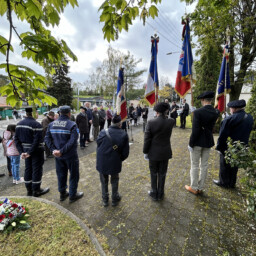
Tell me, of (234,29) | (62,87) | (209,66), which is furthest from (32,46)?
(62,87)

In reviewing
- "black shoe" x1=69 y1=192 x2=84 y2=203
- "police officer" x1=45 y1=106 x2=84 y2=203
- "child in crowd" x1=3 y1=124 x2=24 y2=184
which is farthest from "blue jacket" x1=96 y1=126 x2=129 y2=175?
"child in crowd" x1=3 y1=124 x2=24 y2=184

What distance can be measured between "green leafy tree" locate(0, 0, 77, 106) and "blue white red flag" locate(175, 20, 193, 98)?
10.1 ft

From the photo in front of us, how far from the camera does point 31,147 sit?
3006 mm

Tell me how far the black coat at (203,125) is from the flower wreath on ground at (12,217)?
3.44 m

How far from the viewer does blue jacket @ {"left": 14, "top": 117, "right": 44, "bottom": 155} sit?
3008mm

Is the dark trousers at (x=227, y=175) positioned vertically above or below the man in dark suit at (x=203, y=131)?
below

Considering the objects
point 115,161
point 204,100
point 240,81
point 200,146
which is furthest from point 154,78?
point 240,81

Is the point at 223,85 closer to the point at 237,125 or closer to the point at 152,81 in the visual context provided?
the point at 237,125

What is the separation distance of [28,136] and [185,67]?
425cm

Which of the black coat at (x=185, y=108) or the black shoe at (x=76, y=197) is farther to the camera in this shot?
the black coat at (x=185, y=108)

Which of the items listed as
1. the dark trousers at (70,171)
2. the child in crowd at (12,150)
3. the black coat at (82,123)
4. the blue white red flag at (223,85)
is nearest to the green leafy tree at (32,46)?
the dark trousers at (70,171)

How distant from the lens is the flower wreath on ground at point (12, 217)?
2.11 m

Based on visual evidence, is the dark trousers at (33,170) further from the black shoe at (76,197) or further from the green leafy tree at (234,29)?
the green leafy tree at (234,29)

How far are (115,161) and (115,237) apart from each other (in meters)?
1.20
